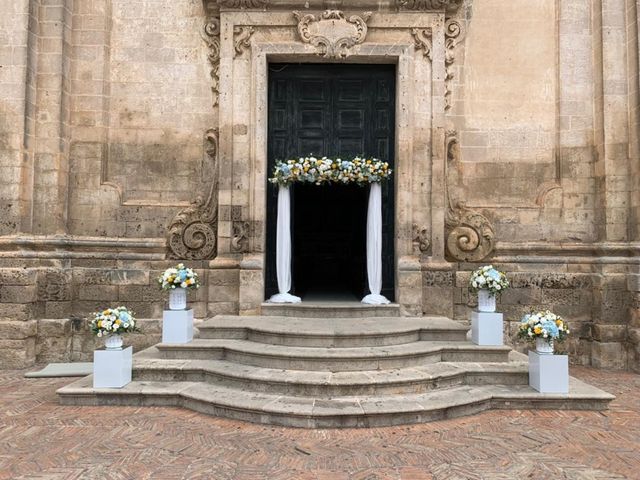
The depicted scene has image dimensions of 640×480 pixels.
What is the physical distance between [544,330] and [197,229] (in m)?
6.05

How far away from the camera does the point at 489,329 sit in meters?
7.05

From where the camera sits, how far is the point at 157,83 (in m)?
9.06

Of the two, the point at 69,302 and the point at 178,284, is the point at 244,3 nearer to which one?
the point at 178,284

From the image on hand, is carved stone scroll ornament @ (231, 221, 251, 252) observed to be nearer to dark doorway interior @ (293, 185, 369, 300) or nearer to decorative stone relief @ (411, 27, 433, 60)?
dark doorway interior @ (293, 185, 369, 300)

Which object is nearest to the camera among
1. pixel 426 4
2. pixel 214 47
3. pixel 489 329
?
pixel 489 329

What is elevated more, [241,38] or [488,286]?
[241,38]

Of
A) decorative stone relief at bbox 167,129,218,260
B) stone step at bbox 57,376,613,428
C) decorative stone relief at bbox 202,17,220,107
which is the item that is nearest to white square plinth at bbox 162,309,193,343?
stone step at bbox 57,376,613,428

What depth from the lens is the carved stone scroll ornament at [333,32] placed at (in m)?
8.74

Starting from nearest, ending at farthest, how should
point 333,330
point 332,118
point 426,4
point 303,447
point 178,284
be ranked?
point 303,447 → point 333,330 → point 178,284 → point 426,4 → point 332,118

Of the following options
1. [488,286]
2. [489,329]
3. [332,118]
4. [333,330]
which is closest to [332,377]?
[333,330]

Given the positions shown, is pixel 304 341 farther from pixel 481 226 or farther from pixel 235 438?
pixel 481 226

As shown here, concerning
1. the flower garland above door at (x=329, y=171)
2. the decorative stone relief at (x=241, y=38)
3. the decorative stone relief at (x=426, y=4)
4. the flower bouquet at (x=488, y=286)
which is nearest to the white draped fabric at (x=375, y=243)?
the flower garland above door at (x=329, y=171)

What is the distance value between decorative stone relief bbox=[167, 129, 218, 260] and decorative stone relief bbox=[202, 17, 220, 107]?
0.84m

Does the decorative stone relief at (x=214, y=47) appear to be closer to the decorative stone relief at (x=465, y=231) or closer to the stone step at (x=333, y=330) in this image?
the stone step at (x=333, y=330)
